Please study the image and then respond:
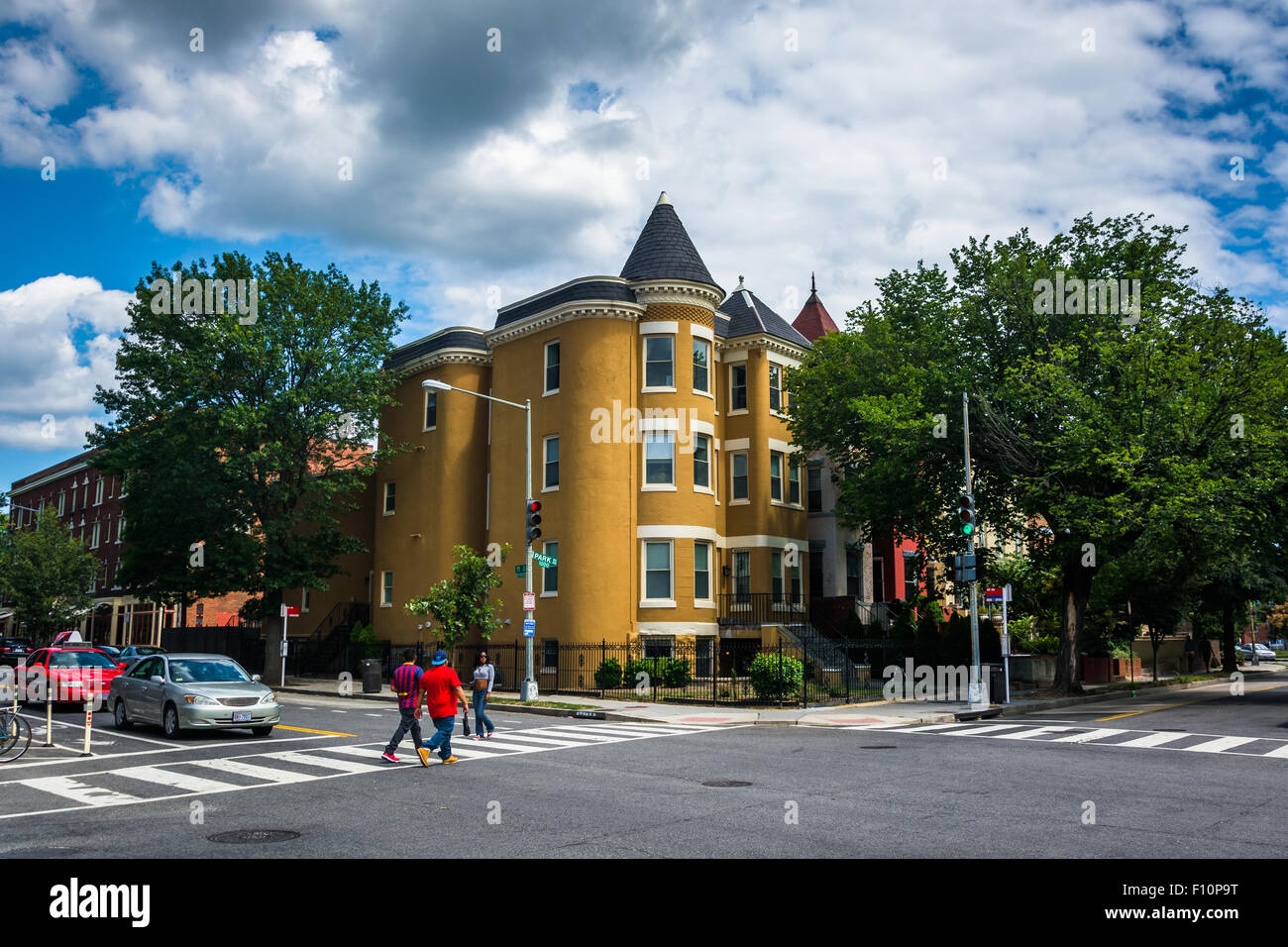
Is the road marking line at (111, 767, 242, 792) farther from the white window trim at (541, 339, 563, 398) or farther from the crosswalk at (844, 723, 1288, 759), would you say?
the white window trim at (541, 339, 563, 398)

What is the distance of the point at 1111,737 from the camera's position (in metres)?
18.4

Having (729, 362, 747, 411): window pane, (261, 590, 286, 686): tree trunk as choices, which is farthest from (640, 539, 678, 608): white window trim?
(261, 590, 286, 686): tree trunk

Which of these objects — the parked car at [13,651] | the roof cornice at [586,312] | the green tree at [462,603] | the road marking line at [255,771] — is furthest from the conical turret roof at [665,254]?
the parked car at [13,651]

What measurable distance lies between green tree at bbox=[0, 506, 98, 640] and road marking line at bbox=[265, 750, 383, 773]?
51.2m

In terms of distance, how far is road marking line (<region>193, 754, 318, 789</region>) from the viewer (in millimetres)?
12477

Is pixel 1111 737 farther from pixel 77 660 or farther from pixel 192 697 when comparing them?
pixel 77 660

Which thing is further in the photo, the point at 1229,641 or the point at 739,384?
the point at 1229,641

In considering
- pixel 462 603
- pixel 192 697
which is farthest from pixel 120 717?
pixel 462 603

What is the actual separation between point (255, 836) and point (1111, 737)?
52.8 feet

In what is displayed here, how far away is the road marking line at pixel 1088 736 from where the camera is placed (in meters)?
17.9

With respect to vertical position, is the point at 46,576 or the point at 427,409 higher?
the point at 427,409

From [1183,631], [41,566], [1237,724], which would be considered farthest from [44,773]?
[1183,631]

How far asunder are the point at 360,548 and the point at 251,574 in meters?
4.83
